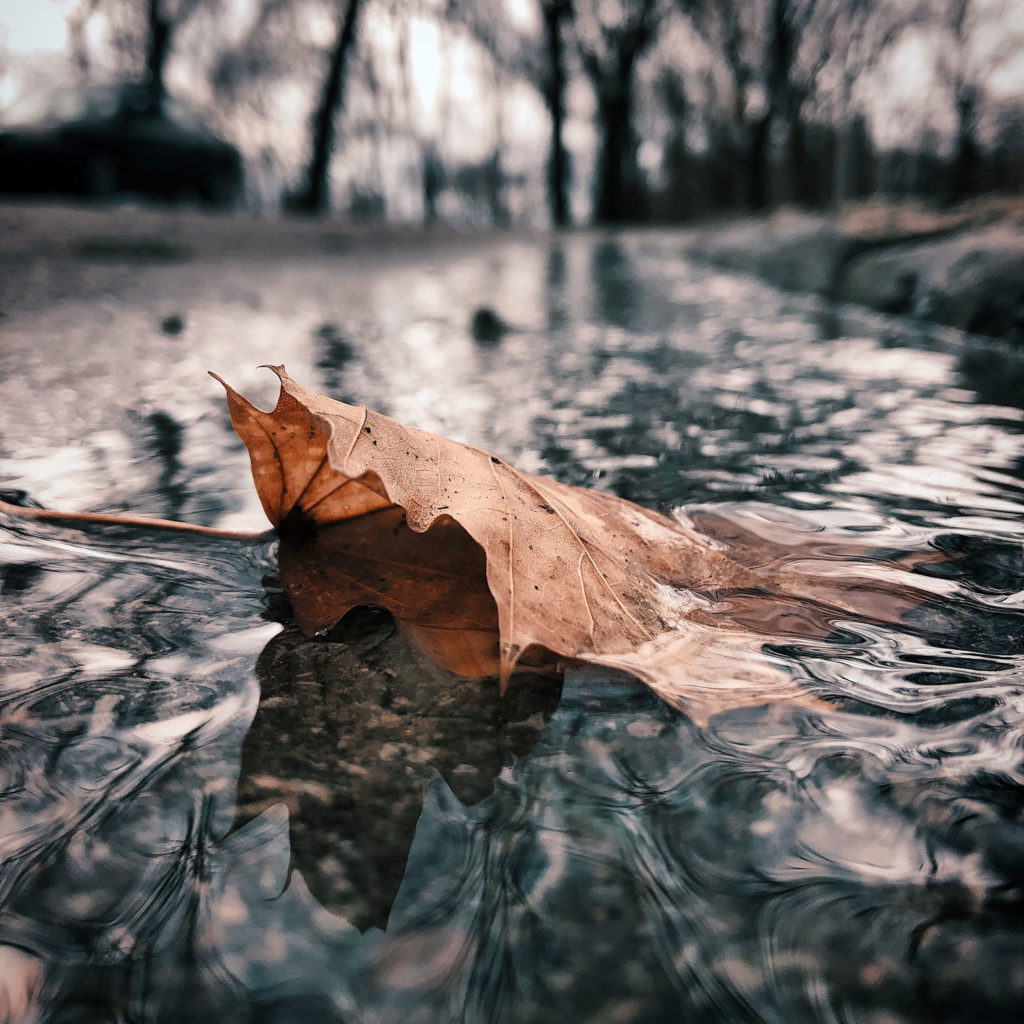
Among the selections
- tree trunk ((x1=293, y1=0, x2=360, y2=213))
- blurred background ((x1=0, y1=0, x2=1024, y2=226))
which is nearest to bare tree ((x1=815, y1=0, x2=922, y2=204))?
blurred background ((x1=0, y1=0, x2=1024, y2=226))

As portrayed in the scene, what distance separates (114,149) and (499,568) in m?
9.51

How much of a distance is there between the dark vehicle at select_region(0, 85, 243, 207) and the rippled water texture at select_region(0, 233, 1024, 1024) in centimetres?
847

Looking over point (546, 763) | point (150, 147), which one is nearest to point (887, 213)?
point (546, 763)

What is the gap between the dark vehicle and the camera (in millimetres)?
7609

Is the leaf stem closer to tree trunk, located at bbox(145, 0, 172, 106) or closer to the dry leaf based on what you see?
the dry leaf

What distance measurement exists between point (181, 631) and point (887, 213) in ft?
13.9

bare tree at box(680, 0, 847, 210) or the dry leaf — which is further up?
bare tree at box(680, 0, 847, 210)

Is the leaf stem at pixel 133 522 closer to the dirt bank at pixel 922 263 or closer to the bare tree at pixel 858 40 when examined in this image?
the dirt bank at pixel 922 263

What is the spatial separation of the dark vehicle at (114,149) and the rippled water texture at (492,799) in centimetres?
847

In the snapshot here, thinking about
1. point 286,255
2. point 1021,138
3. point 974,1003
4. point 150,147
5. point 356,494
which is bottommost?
point 974,1003

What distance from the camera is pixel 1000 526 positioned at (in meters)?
0.87

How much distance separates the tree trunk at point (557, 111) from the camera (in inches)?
535

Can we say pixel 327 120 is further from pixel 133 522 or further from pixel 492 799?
pixel 492 799

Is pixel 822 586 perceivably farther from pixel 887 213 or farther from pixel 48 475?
pixel 887 213
